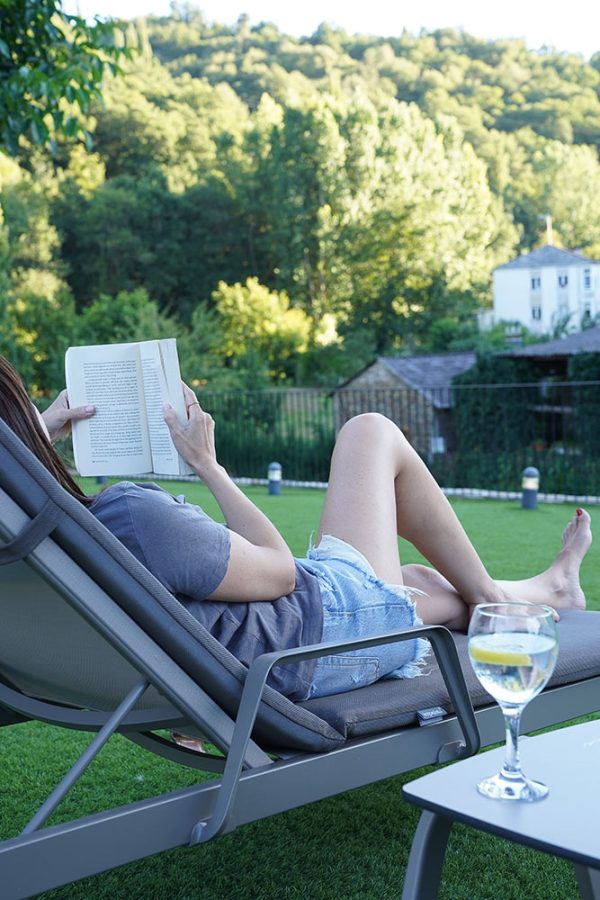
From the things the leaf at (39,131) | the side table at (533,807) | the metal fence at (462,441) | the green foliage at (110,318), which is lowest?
the metal fence at (462,441)

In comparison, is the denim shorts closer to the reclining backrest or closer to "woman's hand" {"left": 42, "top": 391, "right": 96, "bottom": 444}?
the reclining backrest

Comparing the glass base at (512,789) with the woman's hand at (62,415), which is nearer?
the glass base at (512,789)

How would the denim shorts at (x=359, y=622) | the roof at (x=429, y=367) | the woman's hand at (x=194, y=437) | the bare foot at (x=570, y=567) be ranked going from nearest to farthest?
1. the woman's hand at (x=194, y=437)
2. the denim shorts at (x=359, y=622)
3. the bare foot at (x=570, y=567)
4. the roof at (x=429, y=367)

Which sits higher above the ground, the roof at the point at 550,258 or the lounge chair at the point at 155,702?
the roof at the point at 550,258

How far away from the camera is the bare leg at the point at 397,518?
2418 mm

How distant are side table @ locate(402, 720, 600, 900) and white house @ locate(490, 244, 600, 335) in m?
48.4

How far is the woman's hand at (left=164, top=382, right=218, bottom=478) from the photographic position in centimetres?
192

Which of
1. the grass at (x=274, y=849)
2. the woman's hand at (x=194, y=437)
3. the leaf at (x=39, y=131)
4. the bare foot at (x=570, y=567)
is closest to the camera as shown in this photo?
the woman's hand at (x=194, y=437)

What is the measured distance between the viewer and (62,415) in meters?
2.10

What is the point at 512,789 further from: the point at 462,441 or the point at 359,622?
the point at 462,441

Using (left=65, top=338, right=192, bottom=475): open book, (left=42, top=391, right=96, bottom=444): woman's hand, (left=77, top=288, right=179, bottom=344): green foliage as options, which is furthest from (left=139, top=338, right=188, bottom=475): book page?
(left=77, top=288, right=179, bottom=344): green foliage

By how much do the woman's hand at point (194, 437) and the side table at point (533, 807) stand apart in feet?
2.50

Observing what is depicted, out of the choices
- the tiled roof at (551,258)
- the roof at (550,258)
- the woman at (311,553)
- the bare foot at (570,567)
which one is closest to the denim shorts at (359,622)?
the woman at (311,553)

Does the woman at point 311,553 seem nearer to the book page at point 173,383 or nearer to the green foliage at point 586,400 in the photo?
the book page at point 173,383
